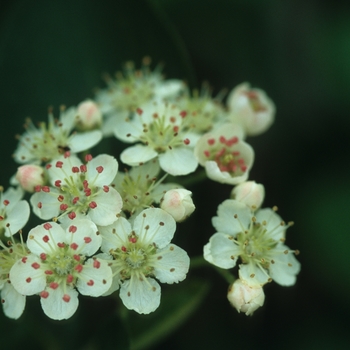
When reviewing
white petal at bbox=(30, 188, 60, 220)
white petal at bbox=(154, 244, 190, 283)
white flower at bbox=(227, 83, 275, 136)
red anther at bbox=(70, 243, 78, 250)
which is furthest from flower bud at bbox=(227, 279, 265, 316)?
white flower at bbox=(227, 83, 275, 136)

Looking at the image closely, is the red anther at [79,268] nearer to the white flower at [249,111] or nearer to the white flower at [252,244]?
the white flower at [252,244]

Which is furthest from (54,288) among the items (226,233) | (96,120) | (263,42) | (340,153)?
(263,42)

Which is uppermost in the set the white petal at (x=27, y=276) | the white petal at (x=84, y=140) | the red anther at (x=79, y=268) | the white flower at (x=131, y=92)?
the white flower at (x=131, y=92)

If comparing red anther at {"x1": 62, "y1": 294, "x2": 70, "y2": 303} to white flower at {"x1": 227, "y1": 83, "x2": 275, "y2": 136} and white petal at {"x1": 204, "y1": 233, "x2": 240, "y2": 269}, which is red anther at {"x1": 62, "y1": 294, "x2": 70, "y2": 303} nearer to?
white petal at {"x1": 204, "y1": 233, "x2": 240, "y2": 269}

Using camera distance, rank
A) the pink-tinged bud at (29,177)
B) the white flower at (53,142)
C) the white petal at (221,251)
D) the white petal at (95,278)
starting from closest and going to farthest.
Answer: the white petal at (95,278) → the white petal at (221,251) → the pink-tinged bud at (29,177) → the white flower at (53,142)

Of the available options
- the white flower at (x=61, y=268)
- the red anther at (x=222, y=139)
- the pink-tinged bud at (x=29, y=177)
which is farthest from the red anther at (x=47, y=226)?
the red anther at (x=222, y=139)

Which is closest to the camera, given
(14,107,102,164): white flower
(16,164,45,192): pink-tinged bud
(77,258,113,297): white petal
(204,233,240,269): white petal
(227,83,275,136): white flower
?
(77,258,113,297): white petal

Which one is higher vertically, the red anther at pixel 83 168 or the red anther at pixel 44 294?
the red anther at pixel 83 168

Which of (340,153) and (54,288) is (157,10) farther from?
(54,288)

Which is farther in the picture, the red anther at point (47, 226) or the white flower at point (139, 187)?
the white flower at point (139, 187)
